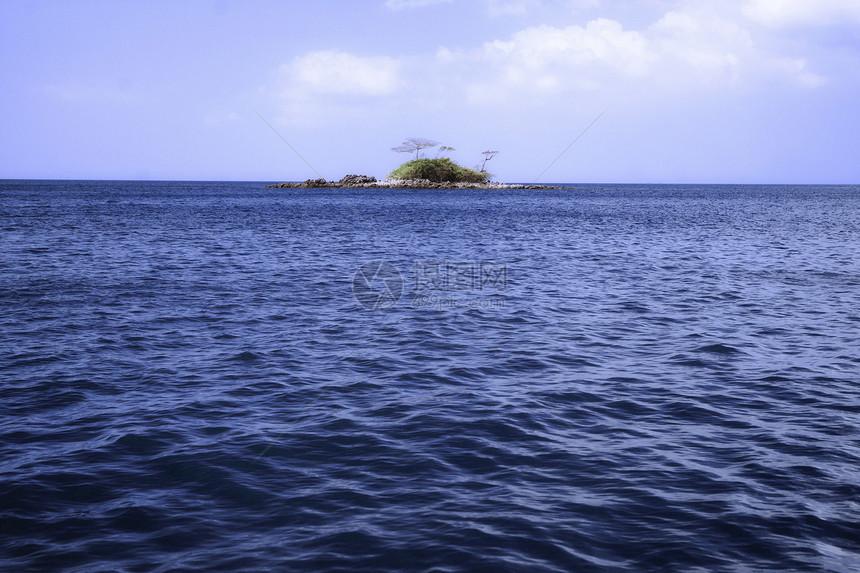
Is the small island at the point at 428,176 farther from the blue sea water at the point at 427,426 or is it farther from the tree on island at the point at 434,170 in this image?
the blue sea water at the point at 427,426

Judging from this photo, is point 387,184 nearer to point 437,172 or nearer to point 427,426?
point 437,172

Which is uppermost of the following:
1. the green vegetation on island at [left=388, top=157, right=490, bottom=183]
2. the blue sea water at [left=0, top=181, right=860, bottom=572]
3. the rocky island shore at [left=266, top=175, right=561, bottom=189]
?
the green vegetation on island at [left=388, top=157, right=490, bottom=183]

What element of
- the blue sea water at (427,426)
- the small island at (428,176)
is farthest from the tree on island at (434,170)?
the blue sea water at (427,426)

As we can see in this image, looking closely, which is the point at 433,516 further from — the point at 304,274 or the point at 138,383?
the point at 304,274

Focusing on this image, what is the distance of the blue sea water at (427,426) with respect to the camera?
650 centimetres

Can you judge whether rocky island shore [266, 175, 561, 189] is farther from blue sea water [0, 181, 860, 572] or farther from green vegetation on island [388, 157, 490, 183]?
blue sea water [0, 181, 860, 572]

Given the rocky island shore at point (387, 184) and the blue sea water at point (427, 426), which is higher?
the rocky island shore at point (387, 184)

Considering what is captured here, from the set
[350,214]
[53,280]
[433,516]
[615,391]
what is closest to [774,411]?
[615,391]

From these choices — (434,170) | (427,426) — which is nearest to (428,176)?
(434,170)

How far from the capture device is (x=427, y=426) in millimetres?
9664

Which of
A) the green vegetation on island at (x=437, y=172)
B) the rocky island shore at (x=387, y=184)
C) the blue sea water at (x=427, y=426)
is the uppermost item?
the green vegetation on island at (x=437, y=172)

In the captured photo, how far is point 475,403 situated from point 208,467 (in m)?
4.53

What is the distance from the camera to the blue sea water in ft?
21.3

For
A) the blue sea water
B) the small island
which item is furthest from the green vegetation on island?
the blue sea water
